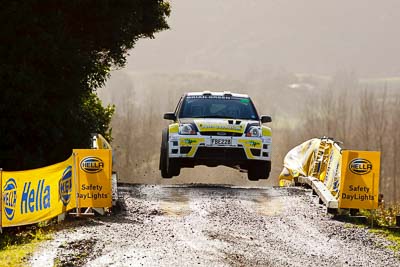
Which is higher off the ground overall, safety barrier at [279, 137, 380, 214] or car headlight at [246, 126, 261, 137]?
car headlight at [246, 126, 261, 137]

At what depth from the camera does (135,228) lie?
12602 mm

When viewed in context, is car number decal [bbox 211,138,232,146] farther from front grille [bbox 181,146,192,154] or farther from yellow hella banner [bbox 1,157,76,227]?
yellow hella banner [bbox 1,157,76,227]

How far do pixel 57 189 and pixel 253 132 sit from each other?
5770 millimetres

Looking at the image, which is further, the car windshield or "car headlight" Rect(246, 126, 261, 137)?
the car windshield

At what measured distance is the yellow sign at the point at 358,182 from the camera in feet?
47.0

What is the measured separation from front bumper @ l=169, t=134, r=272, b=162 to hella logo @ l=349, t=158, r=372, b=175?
3917mm

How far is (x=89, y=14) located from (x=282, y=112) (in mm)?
173830

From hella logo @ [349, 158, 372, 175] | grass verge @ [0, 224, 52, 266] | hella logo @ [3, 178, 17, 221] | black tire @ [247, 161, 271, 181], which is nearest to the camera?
grass verge @ [0, 224, 52, 266]

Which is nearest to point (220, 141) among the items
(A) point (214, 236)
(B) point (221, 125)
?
(B) point (221, 125)

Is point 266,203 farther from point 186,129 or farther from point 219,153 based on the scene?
point 186,129

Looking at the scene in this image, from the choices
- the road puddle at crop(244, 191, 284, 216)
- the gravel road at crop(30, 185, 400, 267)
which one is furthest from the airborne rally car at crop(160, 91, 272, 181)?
the gravel road at crop(30, 185, 400, 267)

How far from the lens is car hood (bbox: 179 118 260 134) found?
18000 mm

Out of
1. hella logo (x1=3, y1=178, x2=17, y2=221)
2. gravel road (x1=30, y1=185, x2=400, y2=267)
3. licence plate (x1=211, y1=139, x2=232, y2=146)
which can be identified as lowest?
gravel road (x1=30, y1=185, x2=400, y2=267)

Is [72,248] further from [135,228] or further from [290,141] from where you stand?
[290,141]
